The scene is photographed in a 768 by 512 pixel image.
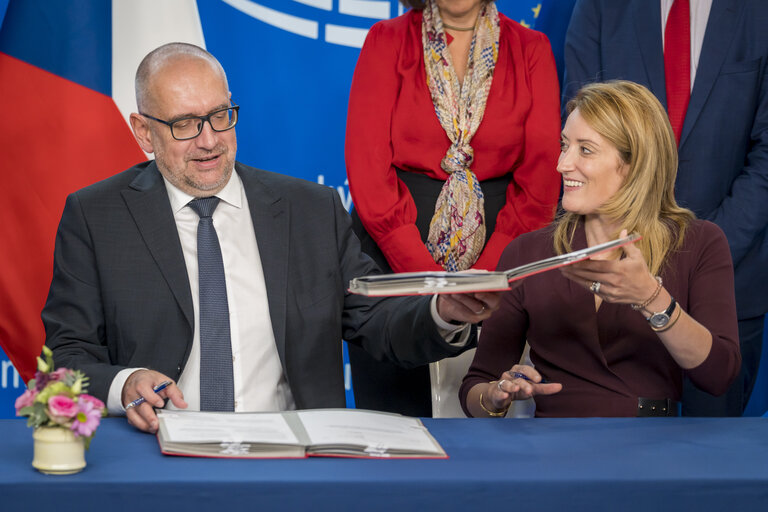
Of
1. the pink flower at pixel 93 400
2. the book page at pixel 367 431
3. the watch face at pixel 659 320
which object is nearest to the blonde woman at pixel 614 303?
the watch face at pixel 659 320

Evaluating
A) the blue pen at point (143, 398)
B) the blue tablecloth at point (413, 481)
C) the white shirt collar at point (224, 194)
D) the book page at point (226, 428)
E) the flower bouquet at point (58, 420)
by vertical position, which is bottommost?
the blue tablecloth at point (413, 481)

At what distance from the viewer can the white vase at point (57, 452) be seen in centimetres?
155

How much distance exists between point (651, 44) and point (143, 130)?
1.95m

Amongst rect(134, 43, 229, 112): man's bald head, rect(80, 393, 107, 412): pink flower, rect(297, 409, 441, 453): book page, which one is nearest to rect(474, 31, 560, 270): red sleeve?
rect(134, 43, 229, 112): man's bald head

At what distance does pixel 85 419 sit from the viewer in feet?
5.13

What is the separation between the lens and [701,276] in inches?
99.5

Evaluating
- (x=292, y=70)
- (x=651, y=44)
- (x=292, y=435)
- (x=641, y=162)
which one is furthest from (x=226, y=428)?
(x=292, y=70)

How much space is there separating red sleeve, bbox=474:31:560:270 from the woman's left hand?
1136 mm

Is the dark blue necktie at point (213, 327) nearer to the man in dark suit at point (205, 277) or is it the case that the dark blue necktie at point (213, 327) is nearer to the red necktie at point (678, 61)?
the man in dark suit at point (205, 277)

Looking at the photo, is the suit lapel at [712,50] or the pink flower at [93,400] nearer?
the pink flower at [93,400]

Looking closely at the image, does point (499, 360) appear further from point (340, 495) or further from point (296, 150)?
point (296, 150)

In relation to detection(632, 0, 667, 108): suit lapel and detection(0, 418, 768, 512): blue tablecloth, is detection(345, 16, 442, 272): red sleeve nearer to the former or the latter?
detection(632, 0, 667, 108): suit lapel

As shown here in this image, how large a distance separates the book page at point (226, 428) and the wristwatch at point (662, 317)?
0.93m

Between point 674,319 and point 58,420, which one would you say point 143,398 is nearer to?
point 58,420
